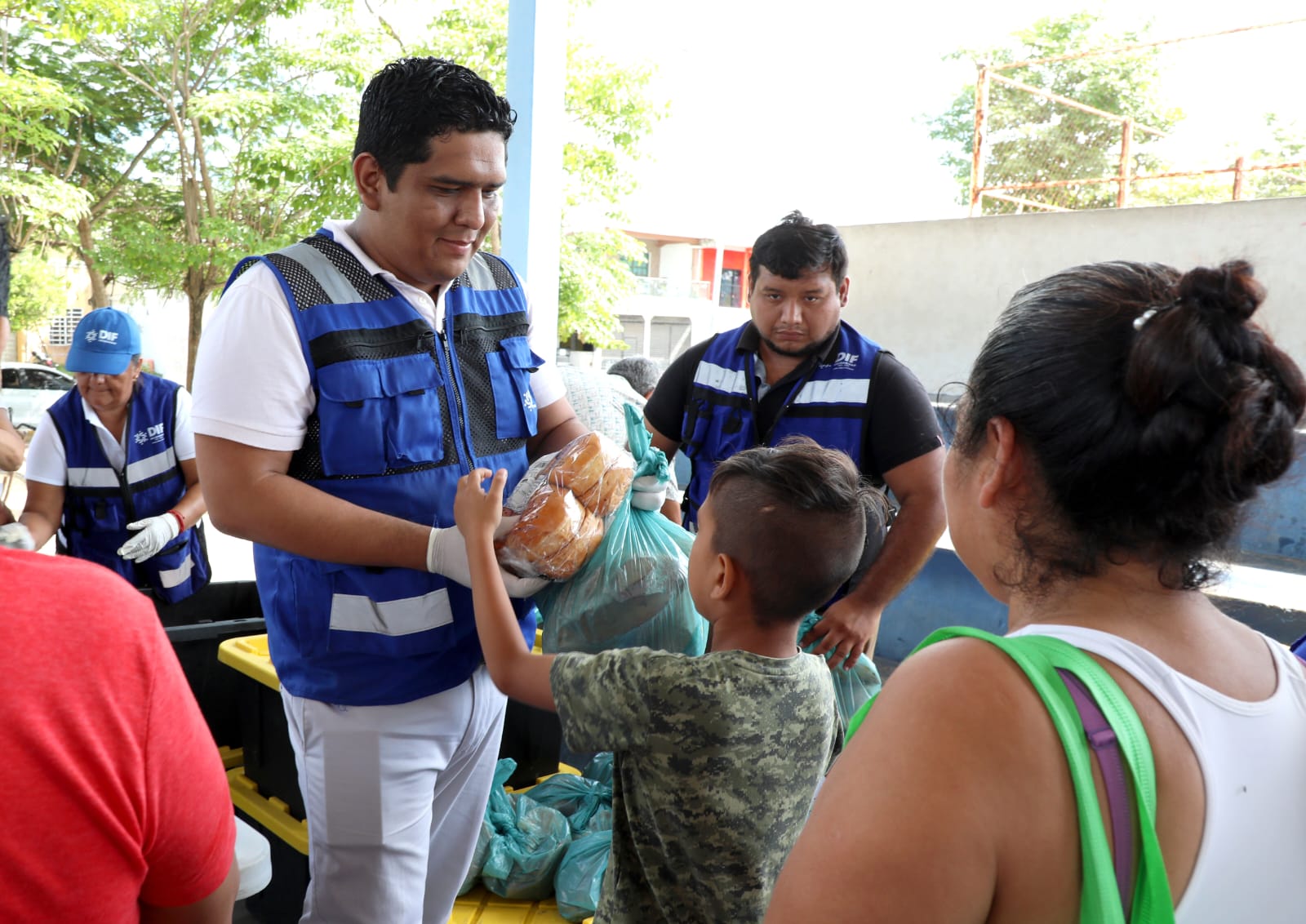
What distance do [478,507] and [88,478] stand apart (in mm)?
2241

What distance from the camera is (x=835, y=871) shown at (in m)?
0.70

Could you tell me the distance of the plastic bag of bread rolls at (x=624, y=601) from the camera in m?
1.72

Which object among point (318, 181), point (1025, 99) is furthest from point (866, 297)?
point (318, 181)

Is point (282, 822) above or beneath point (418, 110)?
beneath

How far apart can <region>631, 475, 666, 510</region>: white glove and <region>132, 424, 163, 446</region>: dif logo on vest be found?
216 cm

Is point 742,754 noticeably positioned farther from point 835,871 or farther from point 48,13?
point 48,13

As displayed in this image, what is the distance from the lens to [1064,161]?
993 cm

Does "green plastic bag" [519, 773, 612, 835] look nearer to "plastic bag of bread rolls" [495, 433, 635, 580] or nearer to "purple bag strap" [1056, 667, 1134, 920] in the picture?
"plastic bag of bread rolls" [495, 433, 635, 580]

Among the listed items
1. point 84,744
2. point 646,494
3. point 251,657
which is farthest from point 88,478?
point 84,744

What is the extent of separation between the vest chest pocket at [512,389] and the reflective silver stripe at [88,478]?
1.99 meters

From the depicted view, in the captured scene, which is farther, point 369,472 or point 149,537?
point 149,537

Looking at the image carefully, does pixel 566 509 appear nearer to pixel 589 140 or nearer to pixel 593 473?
pixel 593 473

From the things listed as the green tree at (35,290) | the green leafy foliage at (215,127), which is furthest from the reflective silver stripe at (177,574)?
the green tree at (35,290)

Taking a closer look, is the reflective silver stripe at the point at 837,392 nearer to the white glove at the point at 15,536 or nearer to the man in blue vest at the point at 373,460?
the man in blue vest at the point at 373,460
